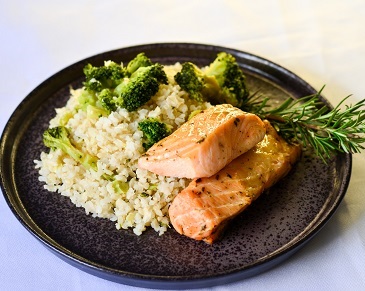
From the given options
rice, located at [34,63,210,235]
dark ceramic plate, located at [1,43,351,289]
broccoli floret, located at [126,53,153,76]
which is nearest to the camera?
dark ceramic plate, located at [1,43,351,289]

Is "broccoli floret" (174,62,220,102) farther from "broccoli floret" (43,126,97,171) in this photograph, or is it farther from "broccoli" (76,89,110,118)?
"broccoli floret" (43,126,97,171)

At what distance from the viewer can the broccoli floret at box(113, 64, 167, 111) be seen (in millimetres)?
3266

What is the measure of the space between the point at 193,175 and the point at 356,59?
7.51 ft

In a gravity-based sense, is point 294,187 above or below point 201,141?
below

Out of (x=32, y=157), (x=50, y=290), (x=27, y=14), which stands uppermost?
(x=27, y=14)

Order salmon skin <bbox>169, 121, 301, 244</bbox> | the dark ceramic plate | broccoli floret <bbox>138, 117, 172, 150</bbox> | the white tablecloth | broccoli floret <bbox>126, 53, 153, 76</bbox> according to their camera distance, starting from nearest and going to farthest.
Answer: the dark ceramic plate
salmon skin <bbox>169, 121, 301, 244</bbox>
broccoli floret <bbox>138, 117, 172, 150</bbox>
broccoli floret <bbox>126, 53, 153, 76</bbox>
the white tablecloth

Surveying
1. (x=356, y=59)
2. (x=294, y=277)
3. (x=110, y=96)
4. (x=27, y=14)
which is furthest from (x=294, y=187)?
(x=27, y=14)

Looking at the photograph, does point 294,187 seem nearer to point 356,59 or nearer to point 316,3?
point 356,59

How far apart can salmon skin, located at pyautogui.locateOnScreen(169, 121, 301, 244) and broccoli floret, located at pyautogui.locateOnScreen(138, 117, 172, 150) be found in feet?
1.19

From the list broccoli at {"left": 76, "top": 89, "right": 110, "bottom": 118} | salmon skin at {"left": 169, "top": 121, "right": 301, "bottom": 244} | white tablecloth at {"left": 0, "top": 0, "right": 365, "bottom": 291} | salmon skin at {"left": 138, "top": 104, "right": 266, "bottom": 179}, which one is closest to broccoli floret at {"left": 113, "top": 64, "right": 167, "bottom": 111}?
broccoli at {"left": 76, "top": 89, "right": 110, "bottom": 118}

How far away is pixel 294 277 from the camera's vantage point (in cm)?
288

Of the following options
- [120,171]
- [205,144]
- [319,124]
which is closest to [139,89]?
[120,171]

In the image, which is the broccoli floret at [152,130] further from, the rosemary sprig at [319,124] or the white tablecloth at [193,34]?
the white tablecloth at [193,34]

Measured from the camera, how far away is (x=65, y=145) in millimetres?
3367
